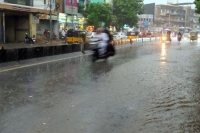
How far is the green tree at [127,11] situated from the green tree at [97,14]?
504 inches

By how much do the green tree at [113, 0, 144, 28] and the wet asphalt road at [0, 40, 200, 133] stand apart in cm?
5355

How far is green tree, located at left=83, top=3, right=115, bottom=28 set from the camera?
1870 inches

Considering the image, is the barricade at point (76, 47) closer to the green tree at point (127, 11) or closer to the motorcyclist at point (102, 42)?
the motorcyclist at point (102, 42)

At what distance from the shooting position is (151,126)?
17.7ft

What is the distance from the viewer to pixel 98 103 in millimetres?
7047

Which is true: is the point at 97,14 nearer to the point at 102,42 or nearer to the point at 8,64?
the point at 102,42

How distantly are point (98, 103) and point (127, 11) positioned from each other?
58.4m

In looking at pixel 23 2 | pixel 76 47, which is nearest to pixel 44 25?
pixel 23 2

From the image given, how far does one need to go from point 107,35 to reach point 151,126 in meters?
11.2

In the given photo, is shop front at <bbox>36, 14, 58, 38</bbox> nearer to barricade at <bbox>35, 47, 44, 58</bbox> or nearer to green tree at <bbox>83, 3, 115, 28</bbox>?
green tree at <bbox>83, 3, 115, 28</bbox>

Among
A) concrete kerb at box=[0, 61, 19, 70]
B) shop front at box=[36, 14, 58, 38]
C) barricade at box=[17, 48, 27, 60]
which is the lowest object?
concrete kerb at box=[0, 61, 19, 70]

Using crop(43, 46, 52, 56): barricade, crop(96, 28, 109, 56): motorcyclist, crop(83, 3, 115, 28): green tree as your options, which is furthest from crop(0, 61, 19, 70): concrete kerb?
crop(83, 3, 115, 28): green tree

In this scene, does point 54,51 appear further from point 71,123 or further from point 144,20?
point 144,20

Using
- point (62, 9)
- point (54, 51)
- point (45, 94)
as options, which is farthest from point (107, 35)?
point (62, 9)
